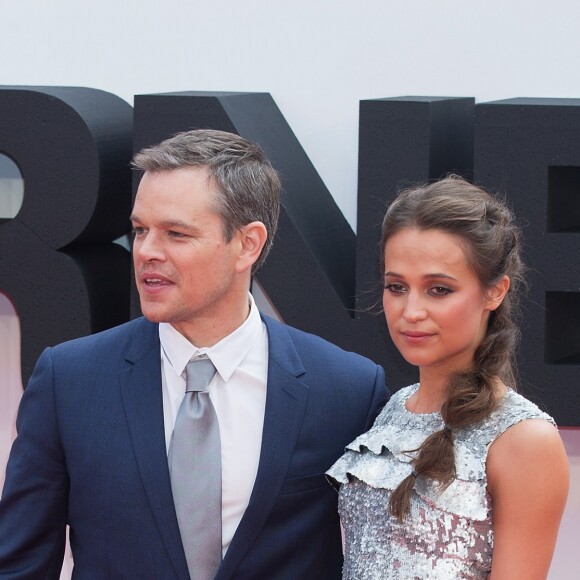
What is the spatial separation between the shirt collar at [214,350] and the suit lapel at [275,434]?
0.19 feet

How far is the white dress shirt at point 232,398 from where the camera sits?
187 cm

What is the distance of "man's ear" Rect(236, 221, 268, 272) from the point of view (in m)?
A: 1.98

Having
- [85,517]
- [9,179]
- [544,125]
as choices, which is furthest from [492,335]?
[9,179]

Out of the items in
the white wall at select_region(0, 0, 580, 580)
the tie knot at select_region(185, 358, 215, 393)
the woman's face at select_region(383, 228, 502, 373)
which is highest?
the white wall at select_region(0, 0, 580, 580)

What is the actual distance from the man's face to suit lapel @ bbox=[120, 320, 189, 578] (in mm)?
76

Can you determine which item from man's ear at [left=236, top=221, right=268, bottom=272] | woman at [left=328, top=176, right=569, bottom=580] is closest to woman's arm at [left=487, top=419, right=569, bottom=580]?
woman at [left=328, top=176, right=569, bottom=580]

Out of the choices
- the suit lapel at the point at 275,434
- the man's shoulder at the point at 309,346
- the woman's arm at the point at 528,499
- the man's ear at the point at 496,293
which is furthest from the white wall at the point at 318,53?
the woman's arm at the point at 528,499

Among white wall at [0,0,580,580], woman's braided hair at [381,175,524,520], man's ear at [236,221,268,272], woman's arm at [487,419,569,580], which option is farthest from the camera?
white wall at [0,0,580,580]

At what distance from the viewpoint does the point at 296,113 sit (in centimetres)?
320

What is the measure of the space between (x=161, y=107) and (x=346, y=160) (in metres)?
0.56

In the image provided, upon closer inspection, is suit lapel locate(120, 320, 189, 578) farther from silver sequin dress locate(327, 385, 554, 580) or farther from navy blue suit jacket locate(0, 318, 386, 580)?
silver sequin dress locate(327, 385, 554, 580)

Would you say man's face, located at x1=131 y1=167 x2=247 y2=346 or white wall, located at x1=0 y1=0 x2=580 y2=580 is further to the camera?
white wall, located at x1=0 y1=0 x2=580 y2=580

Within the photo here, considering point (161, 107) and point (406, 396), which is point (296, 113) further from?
point (406, 396)

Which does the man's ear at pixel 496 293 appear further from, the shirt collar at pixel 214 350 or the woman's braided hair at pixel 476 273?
the shirt collar at pixel 214 350
